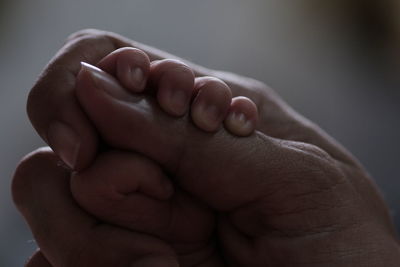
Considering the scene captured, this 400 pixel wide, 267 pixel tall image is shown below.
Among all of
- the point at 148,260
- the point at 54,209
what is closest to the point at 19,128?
the point at 54,209

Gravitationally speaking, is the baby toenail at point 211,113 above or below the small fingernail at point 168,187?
above

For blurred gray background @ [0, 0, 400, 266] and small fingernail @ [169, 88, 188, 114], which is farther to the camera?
blurred gray background @ [0, 0, 400, 266]

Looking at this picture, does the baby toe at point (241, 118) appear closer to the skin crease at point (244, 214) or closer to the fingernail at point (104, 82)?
the skin crease at point (244, 214)

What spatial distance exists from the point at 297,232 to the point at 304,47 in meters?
1.12

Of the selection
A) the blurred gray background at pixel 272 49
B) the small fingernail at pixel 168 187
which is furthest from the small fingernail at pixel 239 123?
the blurred gray background at pixel 272 49

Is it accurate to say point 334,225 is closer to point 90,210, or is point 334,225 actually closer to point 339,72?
point 90,210

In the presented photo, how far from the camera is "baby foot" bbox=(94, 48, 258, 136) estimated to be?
624 millimetres

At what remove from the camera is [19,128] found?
1.40m

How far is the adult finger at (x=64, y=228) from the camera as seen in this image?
2.13 ft

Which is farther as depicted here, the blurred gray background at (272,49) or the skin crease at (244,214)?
the blurred gray background at (272,49)

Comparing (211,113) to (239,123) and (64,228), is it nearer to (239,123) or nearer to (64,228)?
(239,123)

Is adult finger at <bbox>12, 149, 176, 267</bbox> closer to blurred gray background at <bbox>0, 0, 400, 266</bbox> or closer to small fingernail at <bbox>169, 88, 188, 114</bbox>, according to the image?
small fingernail at <bbox>169, 88, 188, 114</bbox>

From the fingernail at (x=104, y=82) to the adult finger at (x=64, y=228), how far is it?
0.18m

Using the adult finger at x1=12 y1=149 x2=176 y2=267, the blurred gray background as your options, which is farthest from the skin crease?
the blurred gray background
